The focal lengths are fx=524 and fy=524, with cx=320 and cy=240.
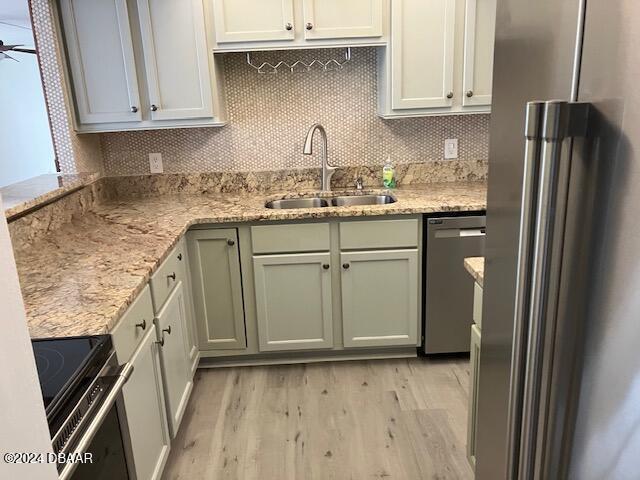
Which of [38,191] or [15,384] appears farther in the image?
[38,191]

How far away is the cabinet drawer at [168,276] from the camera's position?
6.46ft

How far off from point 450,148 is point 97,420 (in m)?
2.60

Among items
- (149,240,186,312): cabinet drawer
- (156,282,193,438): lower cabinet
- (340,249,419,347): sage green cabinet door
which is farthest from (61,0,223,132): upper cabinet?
(340,249,419,347): sage green cabinet door

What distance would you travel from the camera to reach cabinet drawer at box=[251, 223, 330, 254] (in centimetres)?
267

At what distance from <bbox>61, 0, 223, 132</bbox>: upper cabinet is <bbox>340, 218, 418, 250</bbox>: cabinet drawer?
3.15 ft

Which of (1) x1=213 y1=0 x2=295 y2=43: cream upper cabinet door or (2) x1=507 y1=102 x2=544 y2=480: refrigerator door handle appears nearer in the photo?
(2) x1=507 y1=102 x2=544 y2=480: refrigerator door handle

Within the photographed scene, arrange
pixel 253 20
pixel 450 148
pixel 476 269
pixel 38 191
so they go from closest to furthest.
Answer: pixel 476 269 < pixel 38 191 < pixel 253 20 < pixel 450 148

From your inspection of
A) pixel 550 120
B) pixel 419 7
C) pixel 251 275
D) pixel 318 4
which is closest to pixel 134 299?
pixel 251 275

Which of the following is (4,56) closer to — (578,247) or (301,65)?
(301,65)

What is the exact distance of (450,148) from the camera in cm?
322

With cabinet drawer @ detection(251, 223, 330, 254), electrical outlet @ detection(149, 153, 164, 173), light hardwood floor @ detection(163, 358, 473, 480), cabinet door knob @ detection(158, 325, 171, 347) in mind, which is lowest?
light hardwood floor @ detection(163, 358, 473, 480)

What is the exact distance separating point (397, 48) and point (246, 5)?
80 centimetres

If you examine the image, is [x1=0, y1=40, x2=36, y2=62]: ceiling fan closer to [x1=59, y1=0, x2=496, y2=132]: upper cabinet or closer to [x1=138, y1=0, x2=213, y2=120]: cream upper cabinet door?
[x1=59, y1=0, x2=496, y2=132]: upper cabinet

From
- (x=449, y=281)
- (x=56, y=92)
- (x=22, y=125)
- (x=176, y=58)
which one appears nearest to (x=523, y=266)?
(x=449, y=281)
